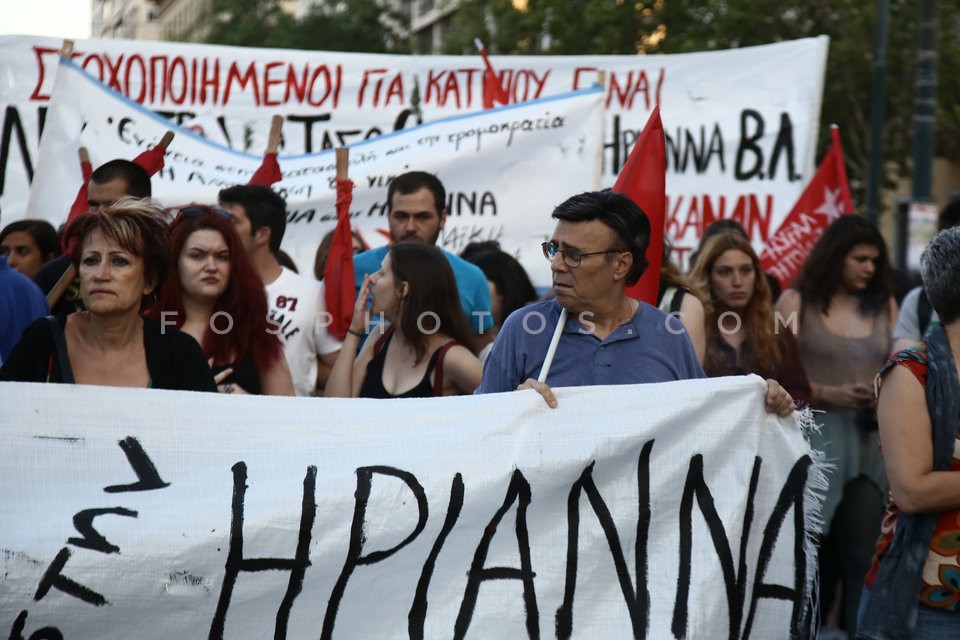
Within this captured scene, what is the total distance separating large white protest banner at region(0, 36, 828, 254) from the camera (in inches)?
301

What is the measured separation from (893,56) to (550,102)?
13.2 meters

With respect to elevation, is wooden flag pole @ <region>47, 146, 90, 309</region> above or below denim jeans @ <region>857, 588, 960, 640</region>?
above

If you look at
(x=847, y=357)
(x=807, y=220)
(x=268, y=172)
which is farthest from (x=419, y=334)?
(x=807, y=220)

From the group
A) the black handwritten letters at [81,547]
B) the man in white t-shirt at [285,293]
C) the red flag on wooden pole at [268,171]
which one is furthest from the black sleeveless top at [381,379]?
the red flag on wooden pole at [268,171]

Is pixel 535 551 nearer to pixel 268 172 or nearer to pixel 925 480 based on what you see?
pixel 925 480

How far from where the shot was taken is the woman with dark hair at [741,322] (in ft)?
17.0

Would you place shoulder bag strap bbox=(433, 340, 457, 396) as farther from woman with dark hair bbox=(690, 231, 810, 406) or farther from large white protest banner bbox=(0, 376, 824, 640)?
woman with dark hair bbox=(690, 231, 810, 406)

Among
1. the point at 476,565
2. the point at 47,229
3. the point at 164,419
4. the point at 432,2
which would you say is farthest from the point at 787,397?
the point at 432,2

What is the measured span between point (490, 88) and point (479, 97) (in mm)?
288

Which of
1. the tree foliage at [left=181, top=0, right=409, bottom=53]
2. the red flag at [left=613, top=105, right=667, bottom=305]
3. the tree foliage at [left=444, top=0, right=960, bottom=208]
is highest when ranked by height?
the tree foliage at [left=181, top=0, right=409, bottom=53]

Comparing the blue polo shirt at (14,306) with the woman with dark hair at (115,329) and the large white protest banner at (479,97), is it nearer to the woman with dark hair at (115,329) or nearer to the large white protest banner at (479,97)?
the woman with dark hair at (115,329)

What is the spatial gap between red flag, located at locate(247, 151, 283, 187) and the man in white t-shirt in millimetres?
699

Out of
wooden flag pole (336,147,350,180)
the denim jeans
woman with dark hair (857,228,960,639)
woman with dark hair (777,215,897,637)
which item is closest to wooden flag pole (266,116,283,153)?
wooden flag pole (336,147,350,180)

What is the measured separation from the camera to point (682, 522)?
11.2ft
